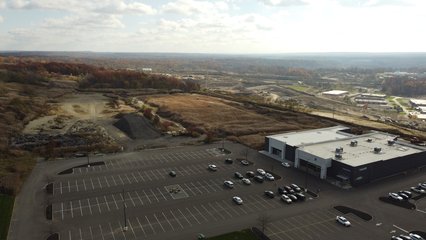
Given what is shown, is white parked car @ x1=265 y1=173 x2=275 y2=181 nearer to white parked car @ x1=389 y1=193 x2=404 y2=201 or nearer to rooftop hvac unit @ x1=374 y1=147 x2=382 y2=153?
white parked car @ x1=389 y1=193 x2=404 y2=201

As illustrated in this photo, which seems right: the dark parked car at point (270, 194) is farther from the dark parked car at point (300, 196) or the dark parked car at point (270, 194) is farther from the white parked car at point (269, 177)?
the white parked car at point (269, 177)

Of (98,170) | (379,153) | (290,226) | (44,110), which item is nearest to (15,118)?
(44,110)

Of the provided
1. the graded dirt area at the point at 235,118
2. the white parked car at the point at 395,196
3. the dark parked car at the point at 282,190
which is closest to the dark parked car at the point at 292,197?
the dark parked car at the point at 282,190

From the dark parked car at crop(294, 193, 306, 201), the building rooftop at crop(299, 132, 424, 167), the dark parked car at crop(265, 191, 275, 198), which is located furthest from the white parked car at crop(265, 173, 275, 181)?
the building rooftop at crop(299, 132, 424, 167)

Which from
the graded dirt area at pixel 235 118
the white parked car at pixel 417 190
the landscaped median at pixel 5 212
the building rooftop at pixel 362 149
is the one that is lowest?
the graded dirt area at pixel 235 118

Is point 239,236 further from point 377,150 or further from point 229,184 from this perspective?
point 377,150

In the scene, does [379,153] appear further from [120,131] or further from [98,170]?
[120,131]
